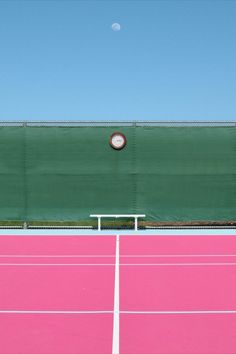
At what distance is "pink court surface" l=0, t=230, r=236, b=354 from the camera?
13.0 ft

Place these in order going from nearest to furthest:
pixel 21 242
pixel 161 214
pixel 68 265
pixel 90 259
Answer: pixel 68 265, pixel 90 259, pixel 21 242, pixel 161 214

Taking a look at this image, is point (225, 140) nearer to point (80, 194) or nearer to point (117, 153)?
point (117, 153)

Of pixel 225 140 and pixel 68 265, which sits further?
pixel 225 140

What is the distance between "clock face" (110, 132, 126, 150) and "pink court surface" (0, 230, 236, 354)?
10.3 ft

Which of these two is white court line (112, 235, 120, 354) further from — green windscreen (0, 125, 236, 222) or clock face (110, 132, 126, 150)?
clock face (110, 132, 126, 150)

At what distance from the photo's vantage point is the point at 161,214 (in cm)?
1208

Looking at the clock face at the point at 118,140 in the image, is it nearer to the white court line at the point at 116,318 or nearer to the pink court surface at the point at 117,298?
the pink court surface at the point at 117,298

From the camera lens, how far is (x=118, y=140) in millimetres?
12109

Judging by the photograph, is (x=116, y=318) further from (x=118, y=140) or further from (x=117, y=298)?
(x=118, y=140)

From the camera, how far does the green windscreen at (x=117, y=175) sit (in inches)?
476

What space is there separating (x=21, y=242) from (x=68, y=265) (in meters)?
2.80

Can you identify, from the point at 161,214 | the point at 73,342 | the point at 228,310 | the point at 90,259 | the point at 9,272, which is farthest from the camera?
the point at 161,214

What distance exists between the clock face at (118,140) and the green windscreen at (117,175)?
0.12m

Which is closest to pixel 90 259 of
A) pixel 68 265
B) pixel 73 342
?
pixel 68 265
